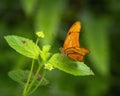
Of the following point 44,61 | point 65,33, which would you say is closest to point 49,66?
point 44,61

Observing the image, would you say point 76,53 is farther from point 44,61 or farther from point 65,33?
point 65,33

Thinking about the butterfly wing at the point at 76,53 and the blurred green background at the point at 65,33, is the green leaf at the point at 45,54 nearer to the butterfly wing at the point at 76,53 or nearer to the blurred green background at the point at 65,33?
the butterfly wing at the point at 76,53

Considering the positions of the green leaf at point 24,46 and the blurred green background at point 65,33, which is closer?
the green leaf at point 24,46

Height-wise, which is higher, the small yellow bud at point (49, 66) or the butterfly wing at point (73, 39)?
the butterfly wing at point (73, 39)

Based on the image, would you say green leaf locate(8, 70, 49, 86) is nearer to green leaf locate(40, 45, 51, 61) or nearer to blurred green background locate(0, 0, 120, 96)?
green leaf locate(40, 45, 51, 61)

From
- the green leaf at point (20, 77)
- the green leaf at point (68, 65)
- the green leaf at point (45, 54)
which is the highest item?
the green leaf at point (45, 54)

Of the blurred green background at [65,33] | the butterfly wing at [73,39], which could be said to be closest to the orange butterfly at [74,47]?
the butterfly wing at [73,39]
